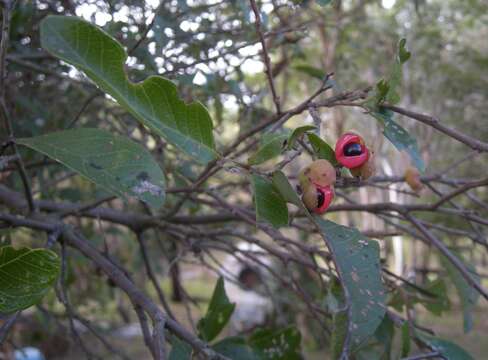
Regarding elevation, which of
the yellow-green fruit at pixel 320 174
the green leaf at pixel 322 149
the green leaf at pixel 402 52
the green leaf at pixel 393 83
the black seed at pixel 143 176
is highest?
the green leaf at pixel 402 52

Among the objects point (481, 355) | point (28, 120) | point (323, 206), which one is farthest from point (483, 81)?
point (323, 206)

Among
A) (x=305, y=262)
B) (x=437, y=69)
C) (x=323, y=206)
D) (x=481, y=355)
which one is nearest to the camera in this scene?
(x=323, y=206)

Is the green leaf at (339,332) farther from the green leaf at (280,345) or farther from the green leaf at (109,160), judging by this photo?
the green leaf at (280,345)

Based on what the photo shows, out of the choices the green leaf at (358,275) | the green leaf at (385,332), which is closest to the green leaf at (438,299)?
the green leaf at (385,332)

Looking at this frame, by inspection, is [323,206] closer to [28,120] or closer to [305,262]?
[305,262]

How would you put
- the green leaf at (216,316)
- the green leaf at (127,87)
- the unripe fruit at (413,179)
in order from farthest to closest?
1. the unripe fruit at (413,179)
2. the green leaf at (216,316)
3. the green leaf at (127,87)

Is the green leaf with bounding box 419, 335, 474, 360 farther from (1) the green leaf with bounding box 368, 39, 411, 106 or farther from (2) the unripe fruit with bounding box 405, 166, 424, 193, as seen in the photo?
(1) the green leaf with bounding box 368, 39, 411, 106
